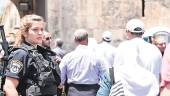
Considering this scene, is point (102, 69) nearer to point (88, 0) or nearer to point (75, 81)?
point (75, 81)

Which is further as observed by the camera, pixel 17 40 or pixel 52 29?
pixel 52 29

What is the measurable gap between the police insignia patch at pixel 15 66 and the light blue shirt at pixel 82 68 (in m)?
2.72

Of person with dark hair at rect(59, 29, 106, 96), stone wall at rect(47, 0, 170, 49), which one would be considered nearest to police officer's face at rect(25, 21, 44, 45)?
person with dark hair at rect(59, 29, 106, 96)

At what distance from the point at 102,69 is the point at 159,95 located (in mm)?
2599

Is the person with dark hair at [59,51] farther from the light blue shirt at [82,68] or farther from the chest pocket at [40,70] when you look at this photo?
the chest pocket at [40,70]

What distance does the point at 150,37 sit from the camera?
6.08 meters

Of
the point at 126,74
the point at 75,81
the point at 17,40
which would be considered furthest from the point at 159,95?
the point at 75,81

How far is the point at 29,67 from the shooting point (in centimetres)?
479

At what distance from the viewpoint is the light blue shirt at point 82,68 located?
741 cm

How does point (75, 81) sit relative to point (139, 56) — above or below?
below

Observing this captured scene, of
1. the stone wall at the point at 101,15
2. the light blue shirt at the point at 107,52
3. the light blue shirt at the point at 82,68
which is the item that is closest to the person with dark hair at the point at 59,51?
the light blue shirt at the point at 107,52

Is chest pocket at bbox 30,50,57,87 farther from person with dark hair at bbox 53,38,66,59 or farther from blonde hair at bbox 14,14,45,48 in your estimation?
person with dark hair at bbox 53,38,66,59

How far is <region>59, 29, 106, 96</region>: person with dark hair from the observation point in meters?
7.39

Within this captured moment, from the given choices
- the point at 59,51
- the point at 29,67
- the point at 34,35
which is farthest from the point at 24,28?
the point at 59,51
